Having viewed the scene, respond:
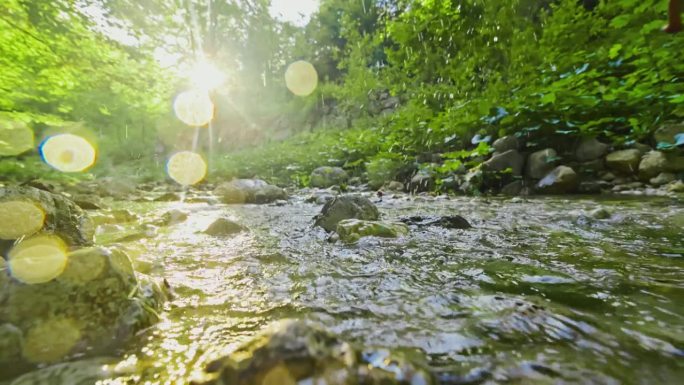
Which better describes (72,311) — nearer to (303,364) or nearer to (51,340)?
(51,340)

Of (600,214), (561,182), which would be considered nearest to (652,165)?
(561,182)

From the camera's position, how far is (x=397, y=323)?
118 centimetres

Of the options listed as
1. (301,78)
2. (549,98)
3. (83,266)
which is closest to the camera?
(83,266)

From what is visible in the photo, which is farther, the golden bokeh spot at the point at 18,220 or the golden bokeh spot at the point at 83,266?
the golden bokeh spot at the point at 18,220

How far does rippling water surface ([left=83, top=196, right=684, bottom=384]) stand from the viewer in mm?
917

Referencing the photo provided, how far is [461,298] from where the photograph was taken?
53.7 inches

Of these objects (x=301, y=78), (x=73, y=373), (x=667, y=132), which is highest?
(x=301, y=78)

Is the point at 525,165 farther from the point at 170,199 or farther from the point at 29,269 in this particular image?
the point at 170,199

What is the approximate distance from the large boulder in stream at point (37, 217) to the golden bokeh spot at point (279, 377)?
2252 millimetres

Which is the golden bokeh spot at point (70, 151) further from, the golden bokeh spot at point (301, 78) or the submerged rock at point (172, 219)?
the golden bokeh spot at point (301, 78)

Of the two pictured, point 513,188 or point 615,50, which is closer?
point 615,50

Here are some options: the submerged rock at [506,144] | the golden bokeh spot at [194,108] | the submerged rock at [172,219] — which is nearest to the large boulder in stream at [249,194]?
the submerged rock at [172,219]

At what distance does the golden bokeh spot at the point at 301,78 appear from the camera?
27203 mm

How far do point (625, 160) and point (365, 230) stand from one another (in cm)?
514
